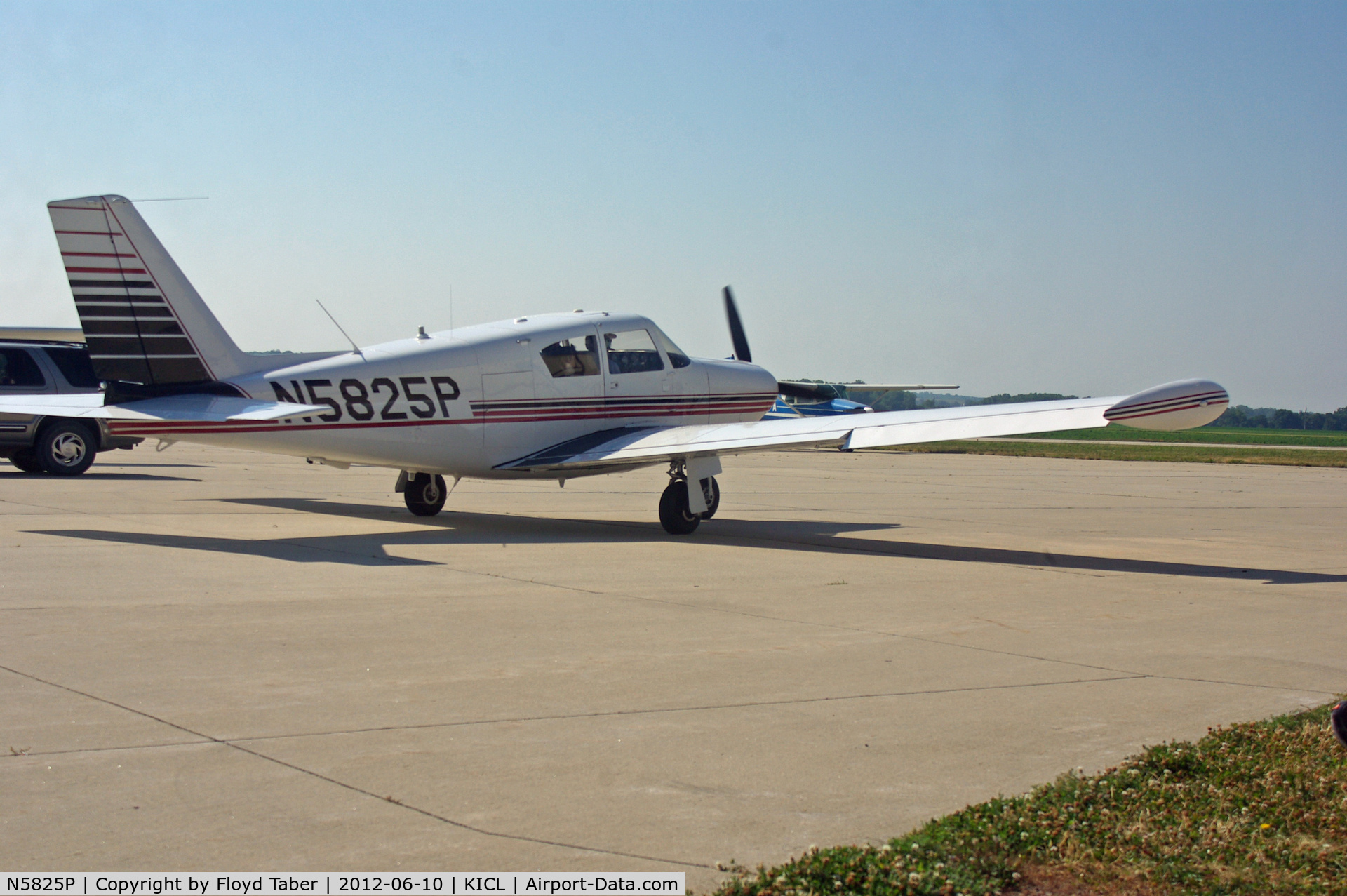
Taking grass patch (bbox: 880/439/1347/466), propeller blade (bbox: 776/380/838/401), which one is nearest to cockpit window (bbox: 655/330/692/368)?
propeller blade (bbox: 776/380/838/401)

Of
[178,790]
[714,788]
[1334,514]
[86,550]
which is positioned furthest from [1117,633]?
[1334,514]

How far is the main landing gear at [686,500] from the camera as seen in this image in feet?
46.7

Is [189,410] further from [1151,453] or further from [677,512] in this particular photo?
[1151,453]

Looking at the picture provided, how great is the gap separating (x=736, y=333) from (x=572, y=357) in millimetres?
6599

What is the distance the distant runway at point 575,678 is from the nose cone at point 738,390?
9.57 feet

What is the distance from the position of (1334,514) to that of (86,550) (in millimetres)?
18061

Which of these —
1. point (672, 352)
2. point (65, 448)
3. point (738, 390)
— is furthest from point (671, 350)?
point (65, 448)

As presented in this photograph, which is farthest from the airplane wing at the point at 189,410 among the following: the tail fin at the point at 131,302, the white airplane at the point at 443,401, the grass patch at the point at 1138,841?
the grass patch at the point at 1138,841

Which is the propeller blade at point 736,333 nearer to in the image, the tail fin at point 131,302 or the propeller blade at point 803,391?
the propeller blade at point 803,391

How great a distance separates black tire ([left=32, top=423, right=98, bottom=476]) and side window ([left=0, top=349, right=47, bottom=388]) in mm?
824

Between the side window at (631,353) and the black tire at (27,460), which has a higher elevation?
the side window at (631,353)

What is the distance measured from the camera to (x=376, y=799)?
14.1 ft

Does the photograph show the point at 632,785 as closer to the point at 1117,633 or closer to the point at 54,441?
the point at 1117,633

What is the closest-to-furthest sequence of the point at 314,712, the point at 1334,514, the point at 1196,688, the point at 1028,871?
the point at 1028,871 → the point at 314,712 → the point at 1196,688 → the point at 1334,514
